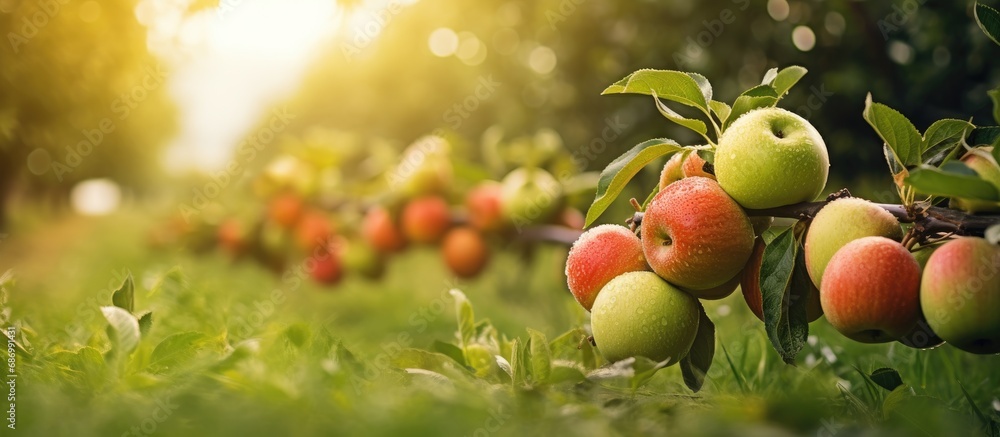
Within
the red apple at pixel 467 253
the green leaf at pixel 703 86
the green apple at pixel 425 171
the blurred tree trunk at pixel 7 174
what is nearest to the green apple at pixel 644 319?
the green leaf at pixel 703 86

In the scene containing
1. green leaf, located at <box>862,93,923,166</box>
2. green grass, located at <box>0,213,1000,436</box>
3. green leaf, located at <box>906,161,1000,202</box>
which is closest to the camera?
green grass, located at <box>0,213,1000,436</box>

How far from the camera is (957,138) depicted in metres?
0.79

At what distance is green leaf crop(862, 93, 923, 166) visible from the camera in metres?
0.72

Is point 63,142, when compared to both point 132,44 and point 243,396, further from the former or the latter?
point 243,396

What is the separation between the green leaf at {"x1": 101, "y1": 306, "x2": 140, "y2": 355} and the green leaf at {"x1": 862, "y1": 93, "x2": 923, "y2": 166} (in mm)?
727

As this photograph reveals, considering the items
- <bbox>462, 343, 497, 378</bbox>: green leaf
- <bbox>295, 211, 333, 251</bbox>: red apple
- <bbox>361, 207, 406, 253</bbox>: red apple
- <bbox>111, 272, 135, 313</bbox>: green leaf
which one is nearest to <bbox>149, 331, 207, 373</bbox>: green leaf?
<bbox>111, 272, 135, 313</bbox>: green leaf

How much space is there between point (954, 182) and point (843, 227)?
13 cm

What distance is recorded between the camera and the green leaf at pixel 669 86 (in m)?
0.84

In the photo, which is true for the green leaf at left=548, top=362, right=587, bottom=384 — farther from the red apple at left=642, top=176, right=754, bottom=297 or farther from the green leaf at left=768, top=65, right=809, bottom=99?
the green leaf at left=768, top=65, right=809, bottom=99

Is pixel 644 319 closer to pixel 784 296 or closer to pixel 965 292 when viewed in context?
pixel 784 296

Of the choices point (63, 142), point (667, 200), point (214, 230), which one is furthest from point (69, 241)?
point (667, 200)

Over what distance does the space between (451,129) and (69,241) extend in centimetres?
353

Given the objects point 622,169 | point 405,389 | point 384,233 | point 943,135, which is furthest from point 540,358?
point 384,233

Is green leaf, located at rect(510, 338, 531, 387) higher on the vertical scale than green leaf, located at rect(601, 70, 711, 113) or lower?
lower
